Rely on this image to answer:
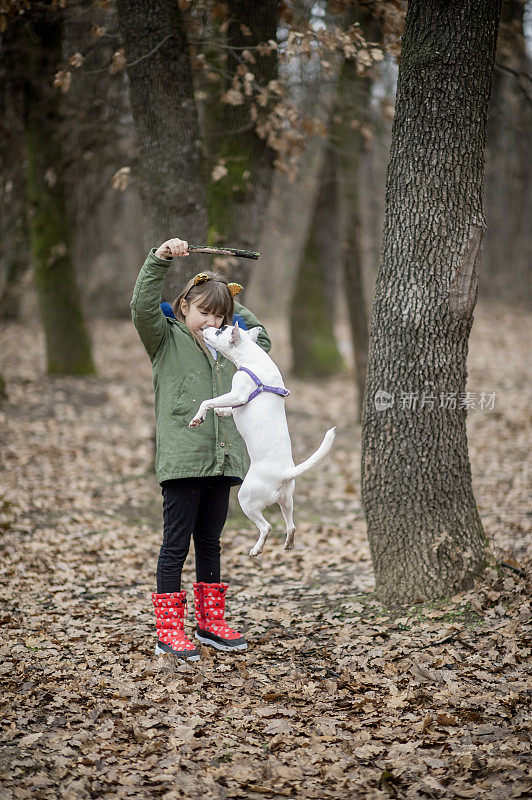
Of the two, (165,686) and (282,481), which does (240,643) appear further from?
(282,481)

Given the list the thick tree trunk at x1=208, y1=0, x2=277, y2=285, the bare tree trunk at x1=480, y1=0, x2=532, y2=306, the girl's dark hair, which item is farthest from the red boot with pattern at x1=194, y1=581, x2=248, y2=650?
the bare tree trunk at x1=480, y1=0, x2=532, y2=306

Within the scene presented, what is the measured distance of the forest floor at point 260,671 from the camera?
3234 millimetres

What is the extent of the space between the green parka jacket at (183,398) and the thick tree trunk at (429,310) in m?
1.15

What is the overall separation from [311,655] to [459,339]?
7.47 feet

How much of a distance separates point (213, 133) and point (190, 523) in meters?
4.46

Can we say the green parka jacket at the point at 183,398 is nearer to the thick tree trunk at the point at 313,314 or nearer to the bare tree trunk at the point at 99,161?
the bare tree trunk at the point at 99,161

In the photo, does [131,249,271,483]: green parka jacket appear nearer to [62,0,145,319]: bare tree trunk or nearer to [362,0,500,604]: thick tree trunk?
[362,0,500,604]: thick tree trunk

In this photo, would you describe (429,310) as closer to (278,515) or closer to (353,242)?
(278,515)

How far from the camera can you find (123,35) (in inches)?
236

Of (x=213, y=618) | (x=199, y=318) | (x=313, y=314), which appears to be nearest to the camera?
(x=199, y=318)

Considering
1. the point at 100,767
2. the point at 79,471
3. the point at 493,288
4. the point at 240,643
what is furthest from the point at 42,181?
the point at 493,288

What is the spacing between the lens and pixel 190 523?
4.32 meters

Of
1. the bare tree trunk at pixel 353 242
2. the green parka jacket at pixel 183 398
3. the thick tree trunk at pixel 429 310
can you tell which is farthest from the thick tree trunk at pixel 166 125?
the bare tree trunk at pixel 353 242
